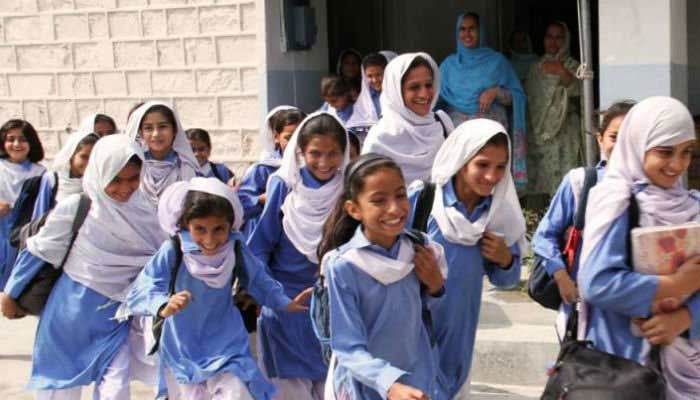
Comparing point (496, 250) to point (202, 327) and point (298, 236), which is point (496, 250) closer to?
point (298, 236)

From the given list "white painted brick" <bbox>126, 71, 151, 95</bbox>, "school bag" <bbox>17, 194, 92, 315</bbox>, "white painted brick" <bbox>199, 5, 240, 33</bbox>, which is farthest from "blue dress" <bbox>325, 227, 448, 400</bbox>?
"white painted brick" <bbox>126, 71, 151, 95</bbox>

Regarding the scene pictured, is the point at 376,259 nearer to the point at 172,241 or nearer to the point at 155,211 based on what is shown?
the point at 172,241

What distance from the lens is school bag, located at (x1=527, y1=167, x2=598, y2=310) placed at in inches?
136

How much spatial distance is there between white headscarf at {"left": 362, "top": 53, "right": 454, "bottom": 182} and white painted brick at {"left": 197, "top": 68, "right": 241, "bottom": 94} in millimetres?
3910

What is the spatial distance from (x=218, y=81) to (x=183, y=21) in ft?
1.86

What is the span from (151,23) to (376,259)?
605 cm

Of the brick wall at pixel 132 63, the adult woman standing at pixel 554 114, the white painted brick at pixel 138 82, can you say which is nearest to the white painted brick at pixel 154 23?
the brick wall at pixel 132 63

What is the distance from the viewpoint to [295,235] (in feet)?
14.2

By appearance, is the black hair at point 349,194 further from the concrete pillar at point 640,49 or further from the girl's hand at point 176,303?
the concrete pillar at point 640,49

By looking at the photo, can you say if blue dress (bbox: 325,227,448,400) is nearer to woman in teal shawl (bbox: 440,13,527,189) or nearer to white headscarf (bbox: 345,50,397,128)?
white headscarf (bbox: 345,50,397,128)

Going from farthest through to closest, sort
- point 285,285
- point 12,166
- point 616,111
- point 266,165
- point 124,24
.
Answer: point 124,24, point 12,166, point 266,165, point 285,285, point 616,111

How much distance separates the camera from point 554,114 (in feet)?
24.6

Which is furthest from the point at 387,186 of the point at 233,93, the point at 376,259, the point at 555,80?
the point at 233,93

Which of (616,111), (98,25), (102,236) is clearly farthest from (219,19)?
(616,111)
